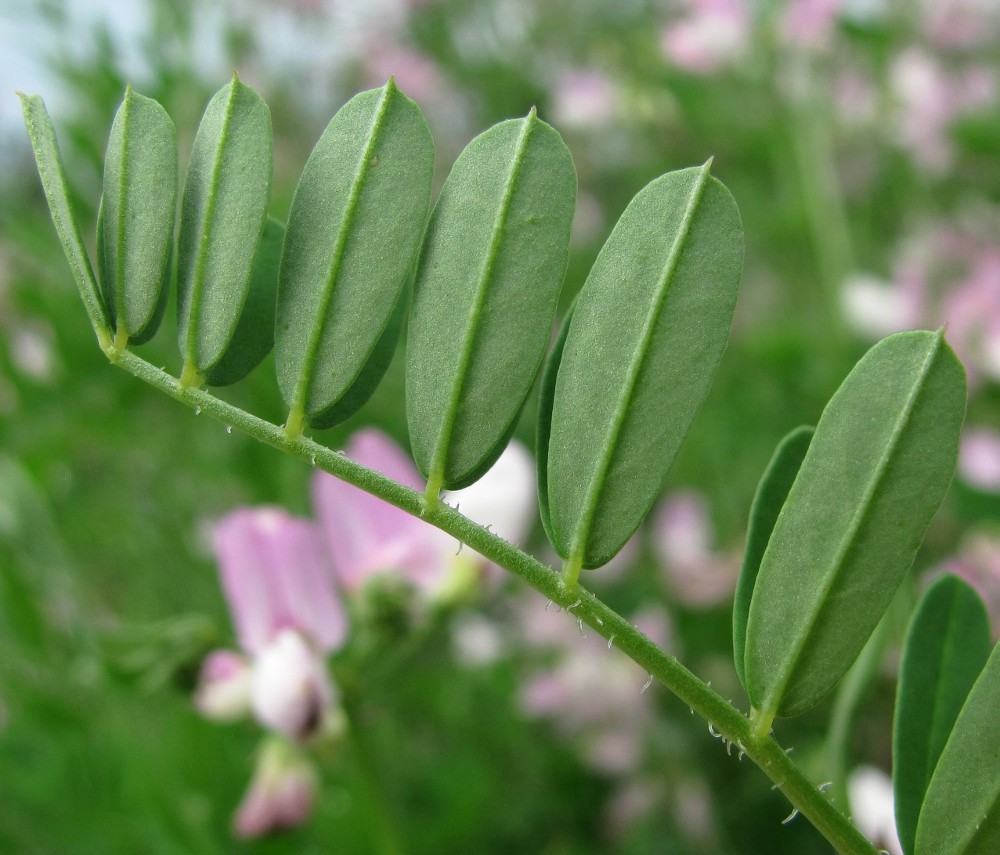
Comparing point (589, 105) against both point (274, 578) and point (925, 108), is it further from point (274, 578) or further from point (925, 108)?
point (274, 578)

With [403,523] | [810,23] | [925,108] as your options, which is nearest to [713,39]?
[810,23]

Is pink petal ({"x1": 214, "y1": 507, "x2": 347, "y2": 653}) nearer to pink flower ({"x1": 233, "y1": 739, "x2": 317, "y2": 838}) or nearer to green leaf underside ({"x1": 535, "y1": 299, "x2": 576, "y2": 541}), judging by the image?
pink flower ({"x1": 233, "y1": 739, "x2": 317, "y2": 838})

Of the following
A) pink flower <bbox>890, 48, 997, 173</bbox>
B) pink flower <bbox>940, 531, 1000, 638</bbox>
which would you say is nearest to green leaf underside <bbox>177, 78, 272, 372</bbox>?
pink flower <bbox>940, 531, 1000, 638</bbox>

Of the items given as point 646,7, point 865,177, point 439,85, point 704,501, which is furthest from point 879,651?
point 646,7

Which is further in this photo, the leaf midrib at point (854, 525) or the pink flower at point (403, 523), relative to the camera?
the pink flower at point (403, 523)

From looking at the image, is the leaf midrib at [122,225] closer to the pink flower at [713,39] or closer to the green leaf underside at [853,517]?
the green leaf underside at [853,517]

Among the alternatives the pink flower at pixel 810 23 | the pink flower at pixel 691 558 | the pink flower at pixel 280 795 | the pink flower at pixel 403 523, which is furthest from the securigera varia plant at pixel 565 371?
the pink flower at pixel 810 23

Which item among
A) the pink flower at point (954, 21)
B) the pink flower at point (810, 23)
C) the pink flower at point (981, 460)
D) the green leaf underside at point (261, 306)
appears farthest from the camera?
the pink flower at point (954, 21)
